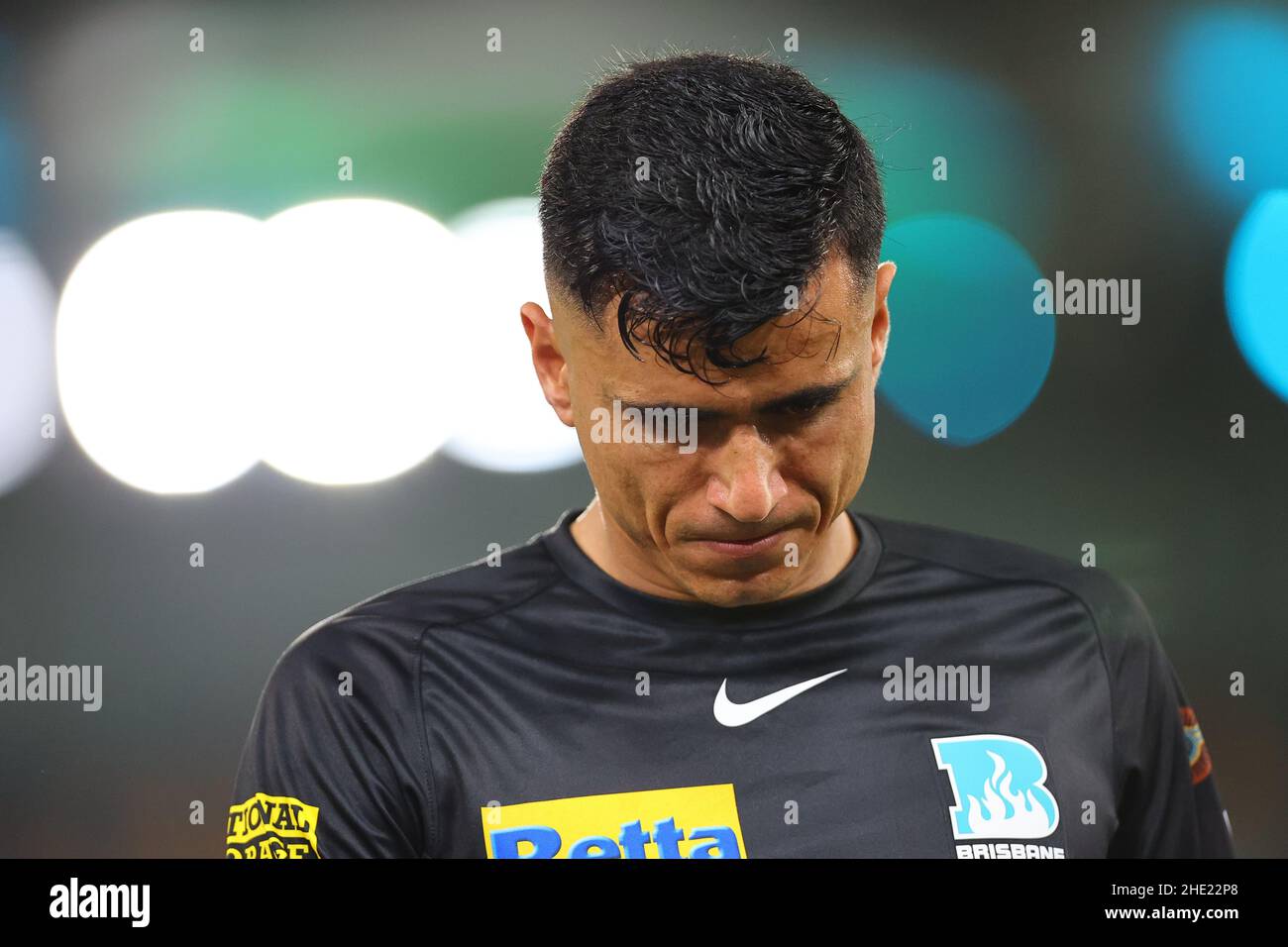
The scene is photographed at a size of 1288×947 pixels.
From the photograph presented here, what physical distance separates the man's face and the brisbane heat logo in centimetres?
41

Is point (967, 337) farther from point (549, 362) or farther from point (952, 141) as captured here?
point (549, 362)

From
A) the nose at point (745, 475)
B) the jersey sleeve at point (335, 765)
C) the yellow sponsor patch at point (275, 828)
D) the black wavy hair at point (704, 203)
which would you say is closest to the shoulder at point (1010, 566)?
the nose at point (745, 475)

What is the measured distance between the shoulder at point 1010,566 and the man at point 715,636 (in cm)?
2

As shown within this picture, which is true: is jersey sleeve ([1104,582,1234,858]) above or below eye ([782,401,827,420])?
below

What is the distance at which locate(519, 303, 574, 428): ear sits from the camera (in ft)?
6.09

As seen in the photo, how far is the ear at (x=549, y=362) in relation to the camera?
1857 millimetres

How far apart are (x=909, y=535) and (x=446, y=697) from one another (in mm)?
891

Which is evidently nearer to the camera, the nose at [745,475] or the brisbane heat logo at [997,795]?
the nose at [745,475]

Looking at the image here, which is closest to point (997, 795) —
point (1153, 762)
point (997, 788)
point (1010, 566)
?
point (997, 788)

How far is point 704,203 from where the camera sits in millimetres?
1684

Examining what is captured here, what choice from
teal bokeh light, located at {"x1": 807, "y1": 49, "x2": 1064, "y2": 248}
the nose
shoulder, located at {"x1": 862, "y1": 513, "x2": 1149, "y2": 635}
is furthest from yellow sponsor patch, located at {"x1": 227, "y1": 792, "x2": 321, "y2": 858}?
teal bokeh light, located at {"x1": 807, "y1": 49, "x2": 1064, "y2": 248}

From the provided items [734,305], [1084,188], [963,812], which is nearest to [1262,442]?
[1084,188]

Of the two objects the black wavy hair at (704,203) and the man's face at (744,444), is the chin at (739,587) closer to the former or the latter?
the man's face at (744,444)

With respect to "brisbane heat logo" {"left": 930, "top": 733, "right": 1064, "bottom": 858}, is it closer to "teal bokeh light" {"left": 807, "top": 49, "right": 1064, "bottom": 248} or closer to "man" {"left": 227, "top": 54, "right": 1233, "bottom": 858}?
"man" {"left": 227, "top": 54, "right": 1233, "bottom": 858}
